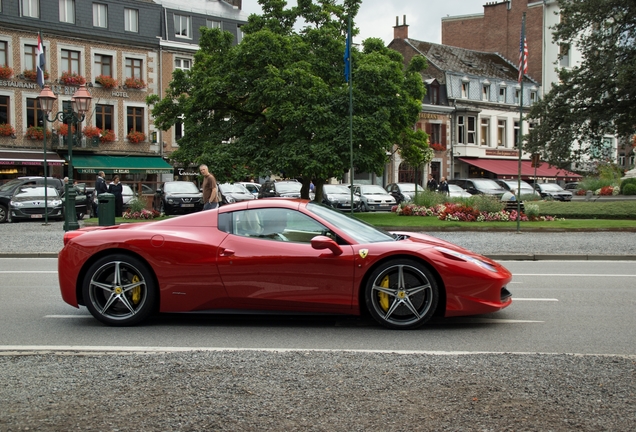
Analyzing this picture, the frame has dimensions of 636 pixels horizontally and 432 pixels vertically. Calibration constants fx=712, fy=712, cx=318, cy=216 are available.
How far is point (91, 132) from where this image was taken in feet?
144

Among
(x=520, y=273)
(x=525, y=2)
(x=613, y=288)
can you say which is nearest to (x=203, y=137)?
(x=520, y=273)

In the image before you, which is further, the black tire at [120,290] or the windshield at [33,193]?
the windshield at [33,193]

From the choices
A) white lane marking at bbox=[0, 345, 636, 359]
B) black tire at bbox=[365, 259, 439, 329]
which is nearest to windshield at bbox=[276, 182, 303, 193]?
black tire at bbox=[365, 259, 439, 329]

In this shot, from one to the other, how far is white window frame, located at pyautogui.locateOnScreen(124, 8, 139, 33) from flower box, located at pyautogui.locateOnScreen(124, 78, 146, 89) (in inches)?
123

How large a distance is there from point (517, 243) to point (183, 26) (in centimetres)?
3703

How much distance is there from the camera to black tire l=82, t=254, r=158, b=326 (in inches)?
282

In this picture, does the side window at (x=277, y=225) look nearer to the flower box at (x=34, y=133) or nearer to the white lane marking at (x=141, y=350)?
the white lane marking at (x=141, y=350)

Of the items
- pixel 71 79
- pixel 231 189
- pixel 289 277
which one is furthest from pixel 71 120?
pixel 71 79

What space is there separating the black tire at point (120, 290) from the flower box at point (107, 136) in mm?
39368

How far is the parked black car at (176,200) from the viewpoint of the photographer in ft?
98.3

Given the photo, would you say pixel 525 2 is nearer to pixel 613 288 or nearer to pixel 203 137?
pixel 203 137

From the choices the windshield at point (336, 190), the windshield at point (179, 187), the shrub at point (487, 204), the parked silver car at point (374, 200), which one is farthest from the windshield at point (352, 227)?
the parked silver car at point (374, 200)

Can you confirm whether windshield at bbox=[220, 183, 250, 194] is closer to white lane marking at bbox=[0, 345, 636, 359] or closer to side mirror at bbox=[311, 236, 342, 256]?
side mirror at bbox=[311, 236, 342, 256]

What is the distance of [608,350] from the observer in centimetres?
Result: 609
